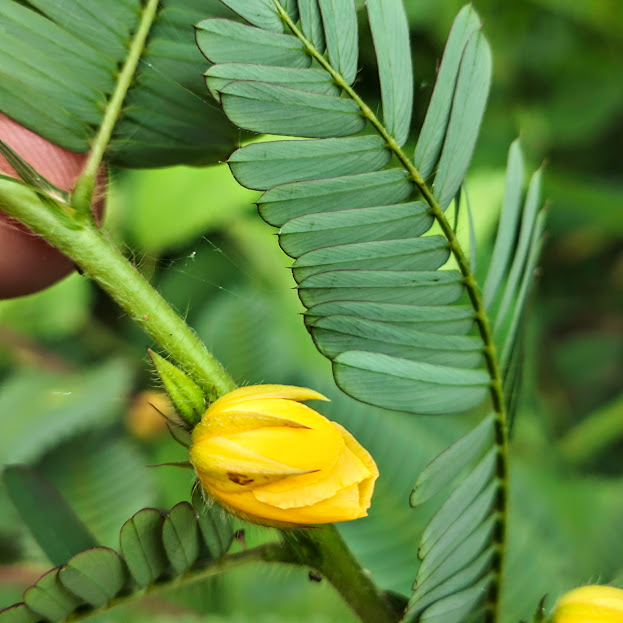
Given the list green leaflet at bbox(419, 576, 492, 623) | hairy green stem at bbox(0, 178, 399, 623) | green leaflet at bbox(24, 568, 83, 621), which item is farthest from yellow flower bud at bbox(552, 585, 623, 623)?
green leaflet at bbox(24, 568, 83, 621)

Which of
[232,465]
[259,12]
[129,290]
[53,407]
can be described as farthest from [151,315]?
[53,407]

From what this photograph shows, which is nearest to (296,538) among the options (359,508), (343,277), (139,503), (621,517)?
(359,508)

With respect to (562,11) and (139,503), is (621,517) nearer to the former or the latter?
(139,503)

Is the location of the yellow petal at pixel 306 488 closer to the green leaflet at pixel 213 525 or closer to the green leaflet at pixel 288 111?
the green leaflet at pixel 213 525

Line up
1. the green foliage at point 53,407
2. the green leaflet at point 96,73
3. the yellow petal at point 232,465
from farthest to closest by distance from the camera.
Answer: the green foliage at point 53,407, the green leaflet at point 96,73, the yellow petal at point 232,465

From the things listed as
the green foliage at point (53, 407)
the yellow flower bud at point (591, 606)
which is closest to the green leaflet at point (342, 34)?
the yellow flower bud at point (591, 606)

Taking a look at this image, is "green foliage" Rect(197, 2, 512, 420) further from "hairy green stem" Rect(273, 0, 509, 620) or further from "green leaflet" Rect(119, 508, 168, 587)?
"green leaflet" Rect(119, 508, 168, 587)
